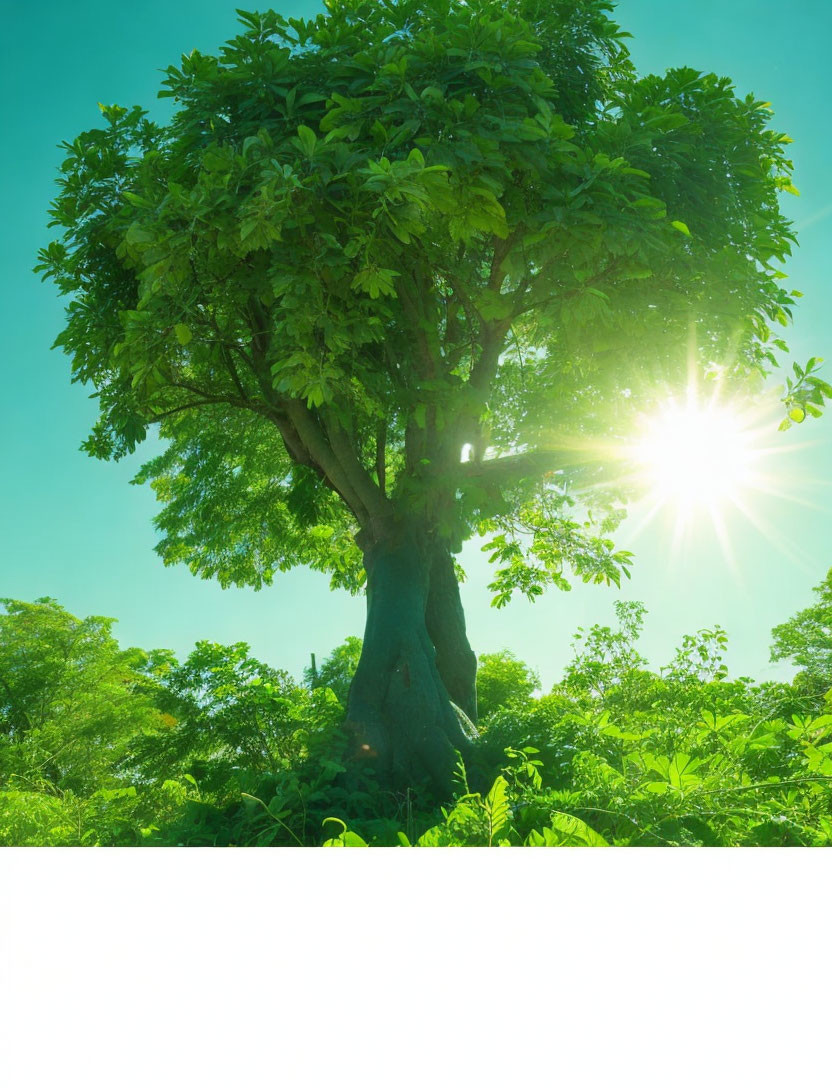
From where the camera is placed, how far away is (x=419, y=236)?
317 centimetres

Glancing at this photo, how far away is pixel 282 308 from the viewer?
283cm

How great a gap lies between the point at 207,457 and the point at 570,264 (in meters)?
4.19

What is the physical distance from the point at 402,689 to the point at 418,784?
21.0 inches

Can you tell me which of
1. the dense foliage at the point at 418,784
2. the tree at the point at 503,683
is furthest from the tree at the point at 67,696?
the tree at the point at 503,683

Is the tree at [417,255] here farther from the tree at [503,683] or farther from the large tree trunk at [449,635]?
the tree at [503,683]

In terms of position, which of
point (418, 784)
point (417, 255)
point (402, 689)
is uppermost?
point (417, 255)

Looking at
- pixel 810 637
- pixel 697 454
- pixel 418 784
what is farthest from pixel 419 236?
pixel 810 637

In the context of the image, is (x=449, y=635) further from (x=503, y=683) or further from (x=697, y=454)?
(x=697, y=454)
